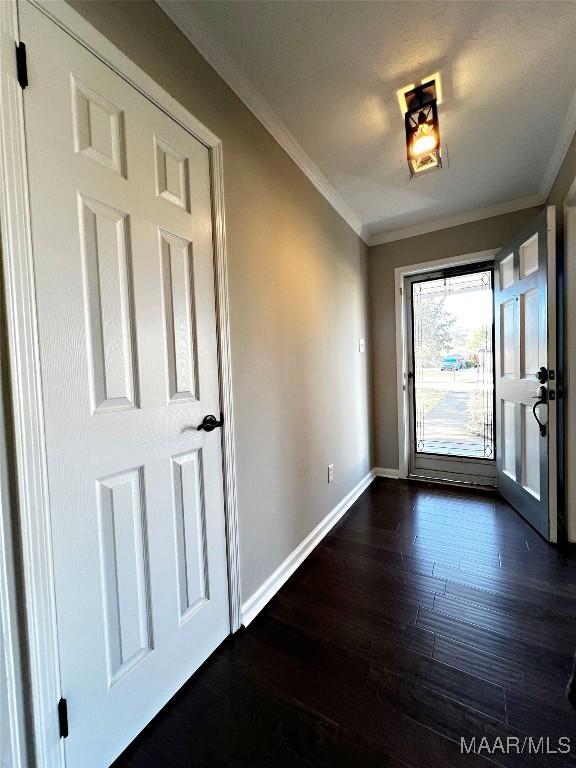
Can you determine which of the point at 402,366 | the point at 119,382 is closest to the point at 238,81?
the point at 119,382

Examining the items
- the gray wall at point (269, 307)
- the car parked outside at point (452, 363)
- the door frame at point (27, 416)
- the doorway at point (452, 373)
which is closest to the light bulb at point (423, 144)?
the gray wall at point (269, 307)

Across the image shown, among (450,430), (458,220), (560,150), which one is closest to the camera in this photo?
(560,150)

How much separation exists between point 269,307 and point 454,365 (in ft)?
7.31

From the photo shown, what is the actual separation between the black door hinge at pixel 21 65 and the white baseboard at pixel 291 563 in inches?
76.9

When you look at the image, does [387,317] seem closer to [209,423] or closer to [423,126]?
[423,126]

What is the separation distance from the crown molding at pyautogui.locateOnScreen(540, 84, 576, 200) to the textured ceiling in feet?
0.04

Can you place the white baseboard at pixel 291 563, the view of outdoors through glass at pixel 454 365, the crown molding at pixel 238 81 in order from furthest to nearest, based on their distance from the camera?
the view of outdoors through glass at pixel 454 365 < the white baseboard at pixel 291 563 < the crown molding at pixel 238 81

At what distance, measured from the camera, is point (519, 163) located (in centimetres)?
214

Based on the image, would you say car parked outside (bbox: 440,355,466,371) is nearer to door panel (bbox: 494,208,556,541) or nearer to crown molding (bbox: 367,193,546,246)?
door panel (bbox: 494,208,556,541)

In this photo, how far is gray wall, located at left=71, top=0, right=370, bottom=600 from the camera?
1197 millimetres

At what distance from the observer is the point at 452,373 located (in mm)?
3078

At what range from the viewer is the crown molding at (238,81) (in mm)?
1166

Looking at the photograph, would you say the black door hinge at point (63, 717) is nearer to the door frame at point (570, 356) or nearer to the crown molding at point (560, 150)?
the door frame at point (570, 356)

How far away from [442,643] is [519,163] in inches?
114
